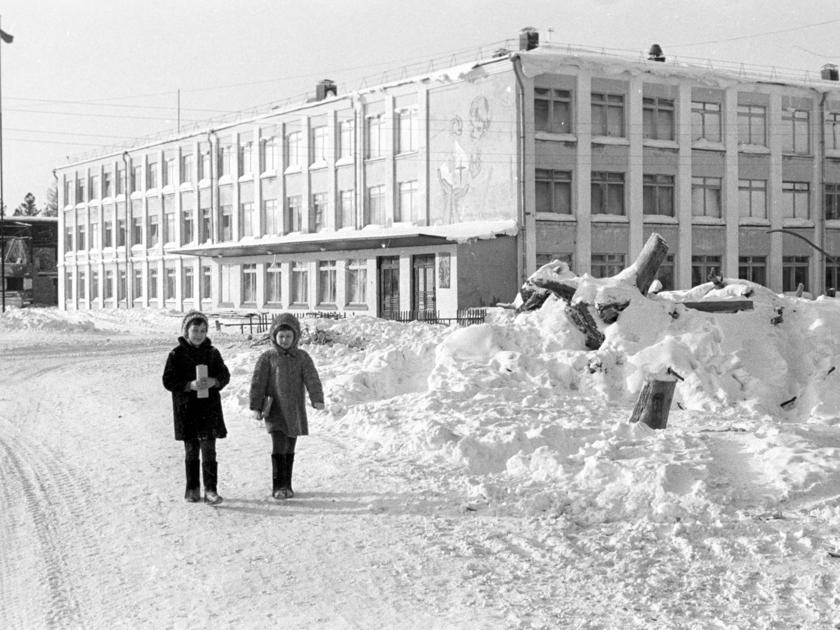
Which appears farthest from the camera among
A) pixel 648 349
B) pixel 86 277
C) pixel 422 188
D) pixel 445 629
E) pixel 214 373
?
pixel 86 277

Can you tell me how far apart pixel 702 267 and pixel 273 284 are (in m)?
19.6

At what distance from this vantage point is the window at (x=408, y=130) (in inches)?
1537

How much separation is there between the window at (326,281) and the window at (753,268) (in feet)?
54.6

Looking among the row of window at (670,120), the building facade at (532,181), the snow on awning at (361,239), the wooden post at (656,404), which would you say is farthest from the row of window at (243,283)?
the wooden post at (656,404)

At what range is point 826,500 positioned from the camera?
7320 mm

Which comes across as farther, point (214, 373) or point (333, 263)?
point (333, 263)

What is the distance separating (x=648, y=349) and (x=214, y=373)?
22.3 feet

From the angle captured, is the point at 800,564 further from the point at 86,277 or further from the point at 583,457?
the point at 86,277

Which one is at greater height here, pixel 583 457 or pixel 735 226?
pixel 735 226

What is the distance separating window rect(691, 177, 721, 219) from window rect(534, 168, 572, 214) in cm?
535

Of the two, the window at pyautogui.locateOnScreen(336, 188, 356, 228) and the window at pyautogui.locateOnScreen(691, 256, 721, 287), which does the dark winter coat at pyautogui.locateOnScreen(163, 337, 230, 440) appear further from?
the window at pyautogui.locateOnScreen(336, 188, 356, 228)

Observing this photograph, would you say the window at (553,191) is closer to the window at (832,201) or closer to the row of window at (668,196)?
the row of window at (668,196)

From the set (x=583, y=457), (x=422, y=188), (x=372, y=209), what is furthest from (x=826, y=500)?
(x=372, y=209)

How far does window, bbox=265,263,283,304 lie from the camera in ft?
152
